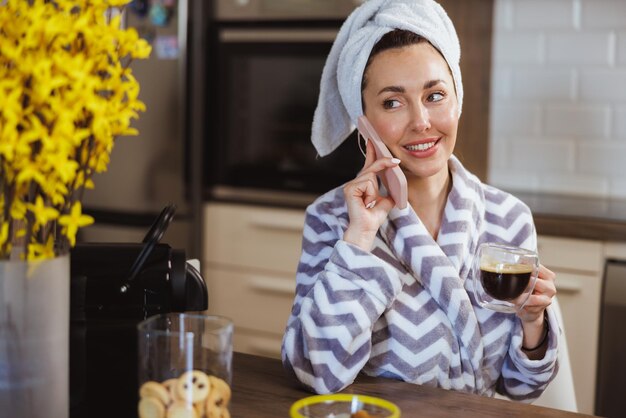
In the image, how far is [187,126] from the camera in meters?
3.29

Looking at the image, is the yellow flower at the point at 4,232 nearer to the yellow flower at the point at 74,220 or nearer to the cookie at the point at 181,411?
the yellow flower at the point at 74,220

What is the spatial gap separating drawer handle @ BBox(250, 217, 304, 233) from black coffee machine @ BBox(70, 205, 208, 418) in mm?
1905

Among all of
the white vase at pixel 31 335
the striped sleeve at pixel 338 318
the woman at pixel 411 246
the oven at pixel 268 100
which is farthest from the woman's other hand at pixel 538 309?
the oven at pixel 268 100

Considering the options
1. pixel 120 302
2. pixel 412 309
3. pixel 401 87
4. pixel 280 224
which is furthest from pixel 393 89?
pixel 280 224

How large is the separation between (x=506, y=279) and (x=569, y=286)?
54.0 inches

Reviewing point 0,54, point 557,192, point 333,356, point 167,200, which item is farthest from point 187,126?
point 0,54

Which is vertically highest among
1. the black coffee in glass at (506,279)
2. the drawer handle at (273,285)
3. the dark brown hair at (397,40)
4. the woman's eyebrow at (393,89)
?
the dark brown hair at (397,40)

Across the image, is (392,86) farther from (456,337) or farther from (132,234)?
(132,234)

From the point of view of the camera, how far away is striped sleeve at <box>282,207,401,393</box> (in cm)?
132

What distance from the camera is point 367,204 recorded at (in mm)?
1480

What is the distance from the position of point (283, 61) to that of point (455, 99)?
1645 millimetres

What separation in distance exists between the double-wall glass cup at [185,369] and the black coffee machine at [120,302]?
18 cm

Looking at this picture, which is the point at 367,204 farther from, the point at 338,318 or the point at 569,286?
the point at 569,286

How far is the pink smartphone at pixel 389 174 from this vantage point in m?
1.49
